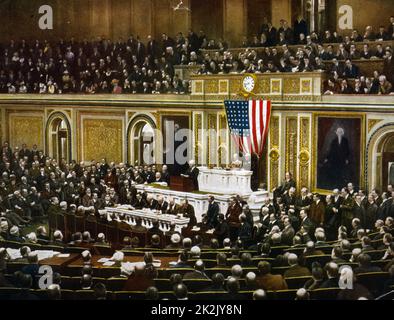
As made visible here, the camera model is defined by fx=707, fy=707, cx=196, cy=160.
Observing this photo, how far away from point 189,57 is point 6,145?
410cm

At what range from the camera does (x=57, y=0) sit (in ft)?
44.3

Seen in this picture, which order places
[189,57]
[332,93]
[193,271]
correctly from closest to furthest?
[193,271] → [332,93] → [189,57]

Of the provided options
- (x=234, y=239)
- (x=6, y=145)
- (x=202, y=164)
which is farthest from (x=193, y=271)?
(x=6, y=145)

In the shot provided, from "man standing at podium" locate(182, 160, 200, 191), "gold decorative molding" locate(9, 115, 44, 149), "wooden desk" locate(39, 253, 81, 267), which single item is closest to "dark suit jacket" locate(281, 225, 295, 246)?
"man standing at podium" locate(182, 160, 200, 191)

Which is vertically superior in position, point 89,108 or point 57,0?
point 57,0

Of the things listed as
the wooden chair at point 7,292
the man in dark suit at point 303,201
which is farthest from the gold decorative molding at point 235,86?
the wooden chair at point 7,292

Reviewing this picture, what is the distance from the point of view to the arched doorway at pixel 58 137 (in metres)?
13.9

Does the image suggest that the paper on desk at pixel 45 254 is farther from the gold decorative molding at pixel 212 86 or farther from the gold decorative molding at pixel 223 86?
the gold decorative molding at pixel 223 86

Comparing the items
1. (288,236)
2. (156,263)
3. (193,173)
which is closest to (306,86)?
(193,173)

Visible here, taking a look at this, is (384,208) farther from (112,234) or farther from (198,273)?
(112,234)

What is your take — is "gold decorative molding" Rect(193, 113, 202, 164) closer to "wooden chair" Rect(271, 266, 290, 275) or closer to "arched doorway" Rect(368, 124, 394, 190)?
"wooden chair" Rect(271, 266, 290, 275)

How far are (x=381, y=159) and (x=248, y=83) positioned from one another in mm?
2723

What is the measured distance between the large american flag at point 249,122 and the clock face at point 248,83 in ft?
0.81

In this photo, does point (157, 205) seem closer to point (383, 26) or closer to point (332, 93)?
point (332, 93)
